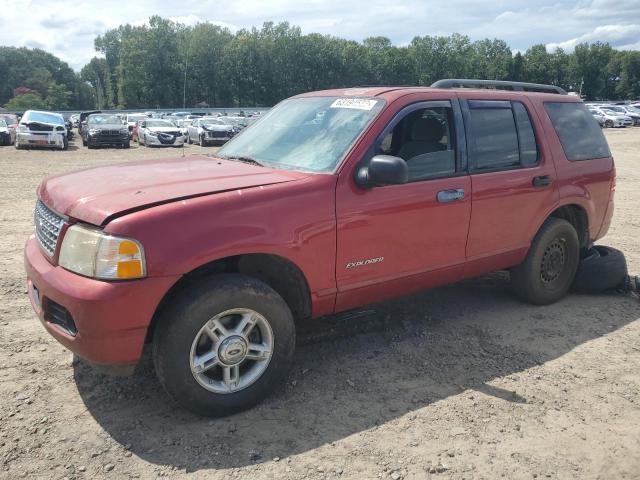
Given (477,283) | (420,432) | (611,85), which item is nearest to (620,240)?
(477,283)

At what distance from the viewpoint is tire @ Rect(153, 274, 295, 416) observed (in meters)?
3.04

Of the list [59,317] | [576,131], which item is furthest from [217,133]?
[59,317]

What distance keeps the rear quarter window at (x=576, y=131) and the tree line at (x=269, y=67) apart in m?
Answer: 92.8

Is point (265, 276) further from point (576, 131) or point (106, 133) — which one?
point (106, 133)

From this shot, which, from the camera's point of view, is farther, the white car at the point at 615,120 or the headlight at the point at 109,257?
the white car at the point at 615,120

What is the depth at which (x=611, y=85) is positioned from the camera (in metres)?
115

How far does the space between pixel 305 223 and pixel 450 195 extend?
1.27 m

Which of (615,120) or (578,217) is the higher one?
(615,120)

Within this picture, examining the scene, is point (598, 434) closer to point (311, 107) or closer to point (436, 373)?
point (436, 373)

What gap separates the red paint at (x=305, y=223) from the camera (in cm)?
291

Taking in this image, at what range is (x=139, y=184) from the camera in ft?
11.0

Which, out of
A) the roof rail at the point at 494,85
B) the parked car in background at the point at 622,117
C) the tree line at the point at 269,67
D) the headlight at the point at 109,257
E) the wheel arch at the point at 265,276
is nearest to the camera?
the headlight at the point at 109,257

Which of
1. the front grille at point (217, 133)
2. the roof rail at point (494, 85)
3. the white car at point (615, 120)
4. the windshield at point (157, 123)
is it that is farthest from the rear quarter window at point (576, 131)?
the white car at point (615, 120)

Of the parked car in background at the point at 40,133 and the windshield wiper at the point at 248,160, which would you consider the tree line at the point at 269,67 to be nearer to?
the parked car in background at the point at 40,133
